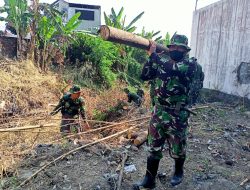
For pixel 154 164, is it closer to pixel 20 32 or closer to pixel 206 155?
pixel 206 155

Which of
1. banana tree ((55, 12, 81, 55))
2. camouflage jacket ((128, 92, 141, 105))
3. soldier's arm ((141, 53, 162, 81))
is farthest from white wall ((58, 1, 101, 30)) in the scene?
soldier's arm ((141, 53, 162, 81))

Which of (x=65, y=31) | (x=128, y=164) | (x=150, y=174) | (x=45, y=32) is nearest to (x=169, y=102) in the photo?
(x=150, y=174)

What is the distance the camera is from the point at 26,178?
315 cm

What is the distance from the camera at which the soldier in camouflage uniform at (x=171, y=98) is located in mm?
2822

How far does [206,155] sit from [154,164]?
4.77ft

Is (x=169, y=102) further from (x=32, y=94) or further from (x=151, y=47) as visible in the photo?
(x=32, y=94)

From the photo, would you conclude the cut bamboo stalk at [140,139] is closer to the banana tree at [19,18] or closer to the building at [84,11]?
the banana tree at [19,18]

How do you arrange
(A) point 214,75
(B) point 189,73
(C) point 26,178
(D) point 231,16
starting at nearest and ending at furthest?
(B) point 189,73, (C) point 26,178, (D) point 231,16, (A) point 214,75

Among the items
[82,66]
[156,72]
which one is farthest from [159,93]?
[82,66]

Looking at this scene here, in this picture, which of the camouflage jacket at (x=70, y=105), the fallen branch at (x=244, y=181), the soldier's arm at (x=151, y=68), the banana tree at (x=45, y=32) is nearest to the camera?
the soldier's arm at (x=151, y=68)

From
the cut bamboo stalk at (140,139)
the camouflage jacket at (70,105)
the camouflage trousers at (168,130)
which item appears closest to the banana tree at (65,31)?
the camouflage jacket at (70,105)

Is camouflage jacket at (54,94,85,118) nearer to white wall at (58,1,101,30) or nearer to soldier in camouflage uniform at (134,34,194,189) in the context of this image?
soldier in camouflage uniform at (134,34,194,189)

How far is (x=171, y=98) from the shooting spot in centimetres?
284

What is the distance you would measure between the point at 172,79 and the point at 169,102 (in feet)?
0.77
